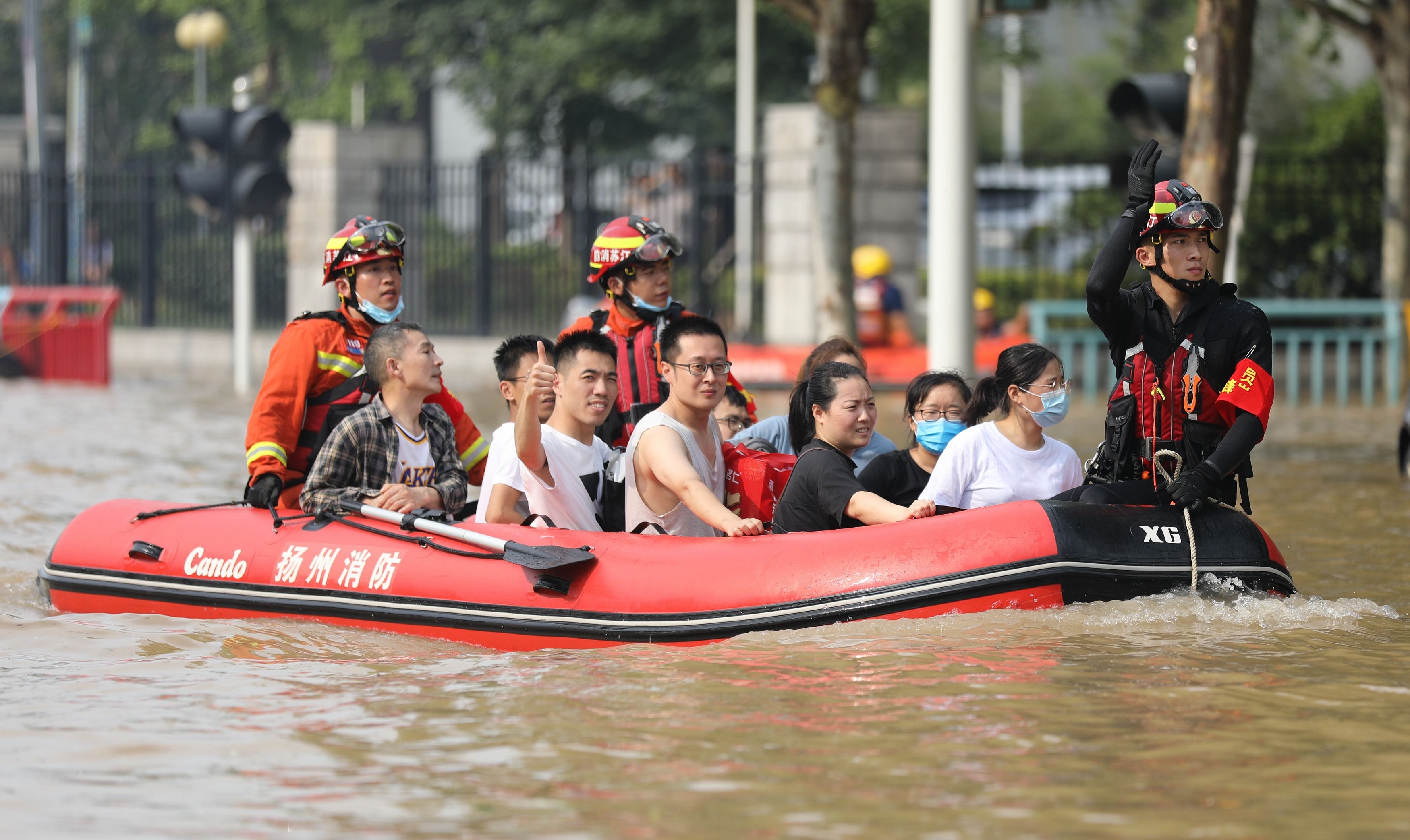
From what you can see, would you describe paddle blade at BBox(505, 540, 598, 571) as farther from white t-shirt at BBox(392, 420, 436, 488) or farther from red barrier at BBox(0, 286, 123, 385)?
red barrier at BBox(0, 286, 123, 385)

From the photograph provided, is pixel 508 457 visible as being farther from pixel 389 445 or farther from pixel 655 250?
pixel 655 250

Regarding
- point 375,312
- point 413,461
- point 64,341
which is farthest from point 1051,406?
point 64,341

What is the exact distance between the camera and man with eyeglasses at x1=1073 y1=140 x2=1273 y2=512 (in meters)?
5.77

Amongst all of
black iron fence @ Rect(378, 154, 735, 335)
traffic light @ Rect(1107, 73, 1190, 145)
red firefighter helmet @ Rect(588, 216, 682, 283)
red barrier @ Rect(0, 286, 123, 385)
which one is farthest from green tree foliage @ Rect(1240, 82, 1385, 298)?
red firefighter helmet @ Rect(588, 216, 682, 283)

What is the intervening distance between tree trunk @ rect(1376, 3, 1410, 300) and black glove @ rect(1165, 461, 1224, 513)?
12.0 m

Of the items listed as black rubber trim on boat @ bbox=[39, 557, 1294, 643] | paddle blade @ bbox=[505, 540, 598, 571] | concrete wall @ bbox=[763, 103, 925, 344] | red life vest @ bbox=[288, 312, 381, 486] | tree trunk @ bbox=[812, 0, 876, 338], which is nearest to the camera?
black rubber trim on boat @ bbox=[39, 557, 1294, 643]

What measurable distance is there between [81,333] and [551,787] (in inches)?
710

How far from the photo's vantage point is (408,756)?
183 inches

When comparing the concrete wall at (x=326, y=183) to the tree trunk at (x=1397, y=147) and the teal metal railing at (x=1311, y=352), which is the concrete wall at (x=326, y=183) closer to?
the teal metal railing at (x=1311, y=352)

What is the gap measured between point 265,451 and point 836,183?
9895 millimetres

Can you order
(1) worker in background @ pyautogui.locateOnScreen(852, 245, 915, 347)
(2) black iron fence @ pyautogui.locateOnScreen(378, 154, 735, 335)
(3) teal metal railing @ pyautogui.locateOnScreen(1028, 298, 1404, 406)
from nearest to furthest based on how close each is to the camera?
(3) teal metal railing @ pyautogui.locateOnScreen(1028, 298, 1404, 406), (1) worker in background @ pyautogui.locateOnScreen(852, 245, 915, 347), (2) black iron fence @ pyautogui.locateOnScreen(378, 154, 735, 335)

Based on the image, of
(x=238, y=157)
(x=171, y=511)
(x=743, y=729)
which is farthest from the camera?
(x=238, y=157)

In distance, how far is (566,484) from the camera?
6.51m

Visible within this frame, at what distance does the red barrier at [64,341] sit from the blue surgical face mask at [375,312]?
14703 mm
